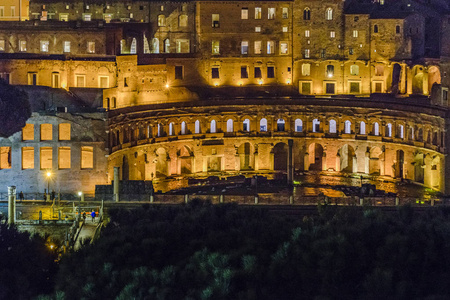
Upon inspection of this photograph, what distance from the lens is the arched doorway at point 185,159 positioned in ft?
300

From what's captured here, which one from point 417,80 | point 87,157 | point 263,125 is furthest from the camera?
point 417,80

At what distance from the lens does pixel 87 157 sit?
265 ft

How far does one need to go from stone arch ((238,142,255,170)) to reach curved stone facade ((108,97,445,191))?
0.08 metres

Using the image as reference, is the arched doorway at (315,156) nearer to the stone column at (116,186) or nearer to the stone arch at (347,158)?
the stone arch at (347,158)

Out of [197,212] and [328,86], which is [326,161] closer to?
[328,86]

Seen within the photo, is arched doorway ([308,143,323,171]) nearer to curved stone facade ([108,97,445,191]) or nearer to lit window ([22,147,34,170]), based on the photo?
curved stone facade ([108,97,445,191])

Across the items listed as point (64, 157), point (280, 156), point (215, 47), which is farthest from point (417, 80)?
point (64, 157)

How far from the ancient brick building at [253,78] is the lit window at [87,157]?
1566mm

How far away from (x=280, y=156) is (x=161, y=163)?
35.2 ft

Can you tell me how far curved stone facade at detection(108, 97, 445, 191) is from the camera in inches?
3455

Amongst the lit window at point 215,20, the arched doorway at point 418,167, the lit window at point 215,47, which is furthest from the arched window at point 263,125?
the arched doorway at point 418,167

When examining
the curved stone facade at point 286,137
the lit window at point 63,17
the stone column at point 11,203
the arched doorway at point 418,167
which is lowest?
the stone column at point 11,203

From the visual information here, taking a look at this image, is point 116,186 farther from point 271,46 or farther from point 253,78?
point 271,46

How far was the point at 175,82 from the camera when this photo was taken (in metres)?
94.4
